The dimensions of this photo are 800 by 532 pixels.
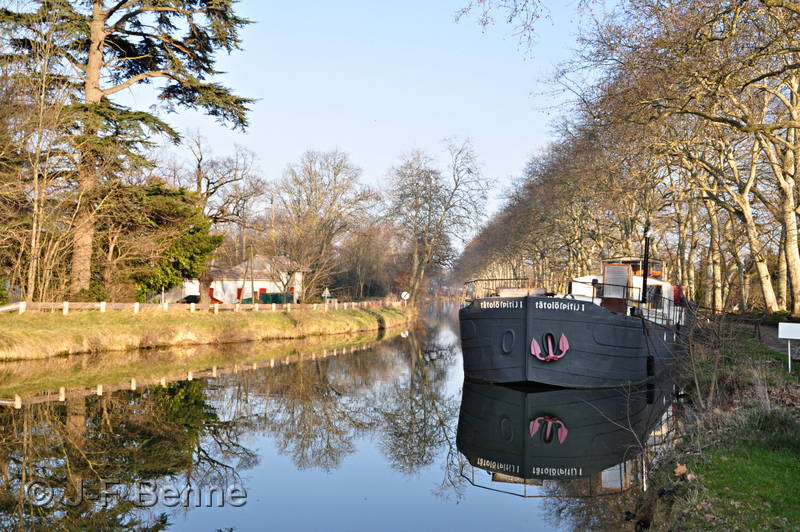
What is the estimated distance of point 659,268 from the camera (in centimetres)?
2425

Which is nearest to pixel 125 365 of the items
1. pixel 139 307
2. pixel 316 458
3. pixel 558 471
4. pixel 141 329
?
pixel 141 329

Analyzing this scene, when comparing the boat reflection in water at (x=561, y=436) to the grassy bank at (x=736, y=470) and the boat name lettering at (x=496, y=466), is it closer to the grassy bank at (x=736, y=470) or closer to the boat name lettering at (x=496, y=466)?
the boat name lettering at (x=496, y=466)

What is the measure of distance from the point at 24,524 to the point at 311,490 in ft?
11.8

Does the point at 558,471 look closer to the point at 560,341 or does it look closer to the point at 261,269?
the point at 560,341

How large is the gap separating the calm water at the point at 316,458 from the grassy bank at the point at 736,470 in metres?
0.83

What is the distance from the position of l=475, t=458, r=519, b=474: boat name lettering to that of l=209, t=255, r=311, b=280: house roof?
103 ft

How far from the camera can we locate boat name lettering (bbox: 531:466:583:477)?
396 inches

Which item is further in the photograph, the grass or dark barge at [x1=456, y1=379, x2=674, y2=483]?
dark barge at [x1=456, y1=379, x2=674, y2=483]

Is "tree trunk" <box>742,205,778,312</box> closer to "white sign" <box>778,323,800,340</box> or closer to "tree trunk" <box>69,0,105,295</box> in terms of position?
"white sign" <box>778,323,800,340</box>

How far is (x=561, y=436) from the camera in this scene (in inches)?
489

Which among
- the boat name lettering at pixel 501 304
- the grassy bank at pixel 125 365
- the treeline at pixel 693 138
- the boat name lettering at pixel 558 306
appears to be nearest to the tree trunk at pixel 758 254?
the treeline at pixel 693 138

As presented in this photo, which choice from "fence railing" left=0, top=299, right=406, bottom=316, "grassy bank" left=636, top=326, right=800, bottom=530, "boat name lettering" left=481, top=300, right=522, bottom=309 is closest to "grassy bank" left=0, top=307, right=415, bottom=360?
"fence railing" left=0, top=299, right=406, bottom=316

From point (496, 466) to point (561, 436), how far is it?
2.26 meters

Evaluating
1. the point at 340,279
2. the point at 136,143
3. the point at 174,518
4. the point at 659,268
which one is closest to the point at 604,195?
the point at 659,268
